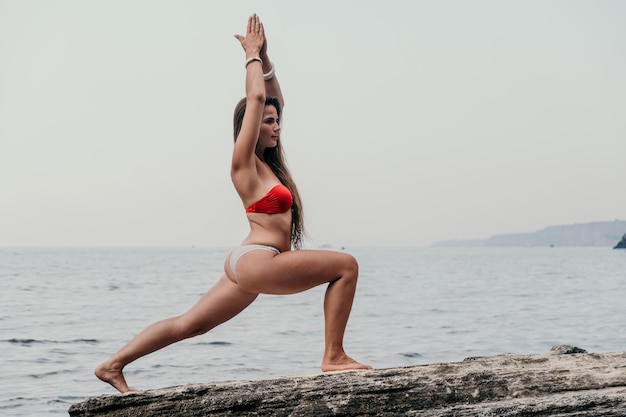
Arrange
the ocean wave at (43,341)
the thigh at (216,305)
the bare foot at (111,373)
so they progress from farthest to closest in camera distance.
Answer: the ocean wave at (43,341)
the bare foot at (111,373)
the thigh at (216,305)

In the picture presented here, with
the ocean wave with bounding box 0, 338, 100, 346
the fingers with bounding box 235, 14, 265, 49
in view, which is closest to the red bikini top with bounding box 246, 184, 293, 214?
the fingers with bounding box 235, 14, 265, 49

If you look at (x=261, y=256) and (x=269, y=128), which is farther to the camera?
(x=269, y=128)

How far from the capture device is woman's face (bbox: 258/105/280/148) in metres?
6.33

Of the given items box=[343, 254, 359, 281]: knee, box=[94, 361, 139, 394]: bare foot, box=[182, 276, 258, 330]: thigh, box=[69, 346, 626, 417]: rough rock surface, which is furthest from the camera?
box=[94, 361, 139, 394]: bare foot

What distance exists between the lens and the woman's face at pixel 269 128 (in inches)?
249

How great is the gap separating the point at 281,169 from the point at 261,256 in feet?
2.43

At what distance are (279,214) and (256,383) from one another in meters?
1.15

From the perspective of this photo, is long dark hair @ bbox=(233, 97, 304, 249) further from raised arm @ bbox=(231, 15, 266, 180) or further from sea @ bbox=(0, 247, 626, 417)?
sea @ bbox=(0, 247, 626, 417)

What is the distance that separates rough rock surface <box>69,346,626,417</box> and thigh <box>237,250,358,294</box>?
64cm

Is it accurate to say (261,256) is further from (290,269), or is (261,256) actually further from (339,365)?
(339,365)

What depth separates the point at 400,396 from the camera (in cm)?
609

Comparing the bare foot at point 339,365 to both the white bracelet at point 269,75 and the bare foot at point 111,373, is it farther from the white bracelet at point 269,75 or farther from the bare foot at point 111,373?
the white bracelet at point 269,75

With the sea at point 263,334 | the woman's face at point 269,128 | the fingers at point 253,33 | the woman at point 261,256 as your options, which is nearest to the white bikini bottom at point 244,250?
the woman at point 261,256

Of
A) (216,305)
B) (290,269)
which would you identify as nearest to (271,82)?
(290,269)
